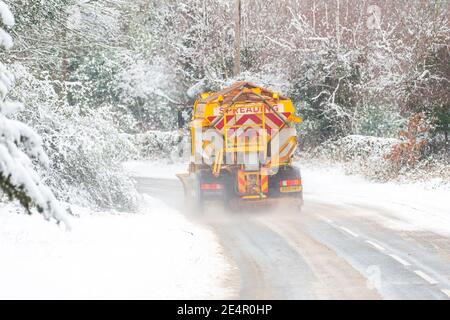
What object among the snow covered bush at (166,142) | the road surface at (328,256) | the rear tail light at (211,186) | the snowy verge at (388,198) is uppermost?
the snow covered bush at (166,142)

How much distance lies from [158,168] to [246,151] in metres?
19.4

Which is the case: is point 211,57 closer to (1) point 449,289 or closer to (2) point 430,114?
(2) point 430,114

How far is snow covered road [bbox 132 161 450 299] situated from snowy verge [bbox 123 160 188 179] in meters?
11.5

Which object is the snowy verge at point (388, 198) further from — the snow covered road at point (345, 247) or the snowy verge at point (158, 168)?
the snowy verge at point (158, 168)

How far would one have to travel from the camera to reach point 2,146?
691 centimetres

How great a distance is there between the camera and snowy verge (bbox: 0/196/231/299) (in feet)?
30.5

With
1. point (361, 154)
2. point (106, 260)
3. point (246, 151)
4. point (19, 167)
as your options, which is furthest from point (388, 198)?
point (19, 167)

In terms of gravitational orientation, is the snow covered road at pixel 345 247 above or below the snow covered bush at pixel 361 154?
below

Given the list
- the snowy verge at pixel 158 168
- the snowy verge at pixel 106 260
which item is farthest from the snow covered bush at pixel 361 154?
the snowy verge at pixel 106 260

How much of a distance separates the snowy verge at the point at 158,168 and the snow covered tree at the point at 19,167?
25.1 meters

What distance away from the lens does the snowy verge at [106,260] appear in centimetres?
930

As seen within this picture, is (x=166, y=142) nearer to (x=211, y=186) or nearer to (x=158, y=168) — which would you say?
(x=158, y=168)

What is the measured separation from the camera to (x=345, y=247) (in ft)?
43.0

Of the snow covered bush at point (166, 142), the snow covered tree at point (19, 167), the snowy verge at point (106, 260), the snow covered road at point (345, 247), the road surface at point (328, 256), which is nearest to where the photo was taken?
the snow covered tree at point (19, 167)
